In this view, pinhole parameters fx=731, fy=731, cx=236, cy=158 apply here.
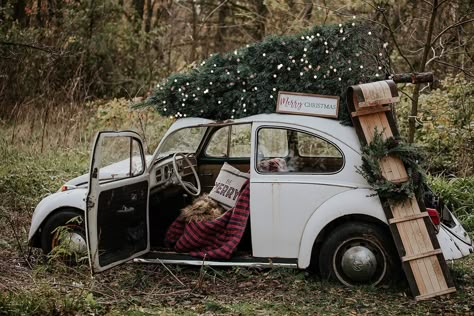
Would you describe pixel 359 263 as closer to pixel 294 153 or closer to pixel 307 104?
pixel 294 153

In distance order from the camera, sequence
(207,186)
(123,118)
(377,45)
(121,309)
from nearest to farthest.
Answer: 1. (121,309)
2. (377,45)
3. (207,186)
4. (123,118)

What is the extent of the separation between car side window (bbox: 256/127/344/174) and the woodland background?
1.11 m

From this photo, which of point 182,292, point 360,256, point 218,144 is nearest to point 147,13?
point 218,144

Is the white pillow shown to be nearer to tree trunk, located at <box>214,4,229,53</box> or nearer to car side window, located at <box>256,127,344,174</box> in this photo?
car side window, located at <box>256,127,344,174</box>

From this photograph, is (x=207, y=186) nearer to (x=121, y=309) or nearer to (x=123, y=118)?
(x=121, y=309)

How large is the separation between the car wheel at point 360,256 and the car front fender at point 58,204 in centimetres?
280

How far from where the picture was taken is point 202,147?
9125 millimetres

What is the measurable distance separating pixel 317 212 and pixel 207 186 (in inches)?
82.5

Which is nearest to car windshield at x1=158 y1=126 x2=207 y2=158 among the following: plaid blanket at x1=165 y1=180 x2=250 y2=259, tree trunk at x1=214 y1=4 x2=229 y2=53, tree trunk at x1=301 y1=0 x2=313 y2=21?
plaid blanket at x1=165 y1=180 x2=250 y2=259

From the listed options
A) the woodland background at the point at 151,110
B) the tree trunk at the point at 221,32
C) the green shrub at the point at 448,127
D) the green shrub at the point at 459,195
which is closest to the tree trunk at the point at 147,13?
the woodland background at the point at 151,110

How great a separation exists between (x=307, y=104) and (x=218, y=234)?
170 centimetres

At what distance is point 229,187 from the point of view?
820 centimetres

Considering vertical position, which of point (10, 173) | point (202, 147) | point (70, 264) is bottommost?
point (70, 264)

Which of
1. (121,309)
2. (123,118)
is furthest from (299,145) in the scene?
(123,118)
